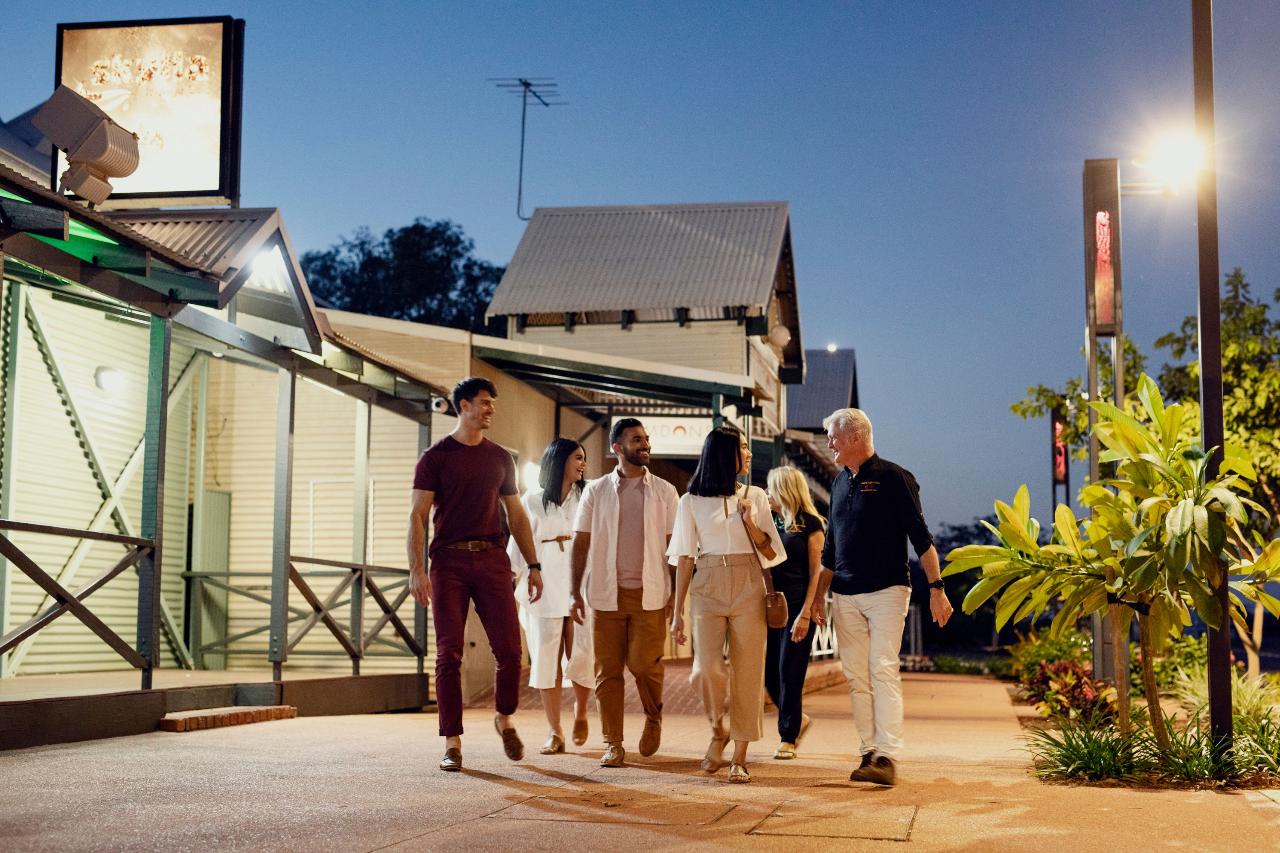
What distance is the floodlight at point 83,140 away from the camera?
9.34 m

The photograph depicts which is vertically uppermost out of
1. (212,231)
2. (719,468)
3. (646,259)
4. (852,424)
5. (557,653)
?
(646,259)

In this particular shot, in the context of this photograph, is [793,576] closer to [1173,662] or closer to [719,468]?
[719,468]

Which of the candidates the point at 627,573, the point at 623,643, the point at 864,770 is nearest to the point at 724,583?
the point at 627,573

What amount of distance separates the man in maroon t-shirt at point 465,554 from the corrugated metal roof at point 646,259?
50.2ft

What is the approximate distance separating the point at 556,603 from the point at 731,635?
1.49m

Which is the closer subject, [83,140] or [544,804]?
[544,804]

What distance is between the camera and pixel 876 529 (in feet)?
23.6

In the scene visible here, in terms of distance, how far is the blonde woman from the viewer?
8523 millimetres

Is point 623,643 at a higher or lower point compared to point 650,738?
higher

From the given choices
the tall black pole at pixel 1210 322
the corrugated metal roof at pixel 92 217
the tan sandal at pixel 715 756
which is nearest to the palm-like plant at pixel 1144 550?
the tall black pole at pixel 1210 322

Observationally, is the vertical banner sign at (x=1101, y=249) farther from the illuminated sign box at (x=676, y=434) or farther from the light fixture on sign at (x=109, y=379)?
the light fixture on sign at (x=109, y=379)

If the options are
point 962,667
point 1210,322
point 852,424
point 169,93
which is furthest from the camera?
point 962,667

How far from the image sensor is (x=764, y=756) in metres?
8.54

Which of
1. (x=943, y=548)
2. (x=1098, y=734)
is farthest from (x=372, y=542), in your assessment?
(x=943, y=548)
